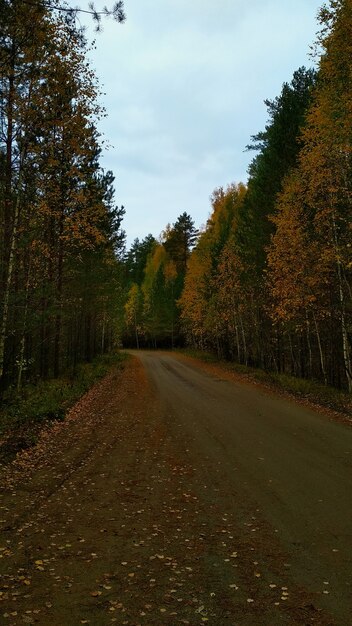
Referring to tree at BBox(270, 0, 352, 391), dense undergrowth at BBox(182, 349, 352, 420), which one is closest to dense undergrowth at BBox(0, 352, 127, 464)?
dense undergrowth at BBox(182, 349, 352, 420)

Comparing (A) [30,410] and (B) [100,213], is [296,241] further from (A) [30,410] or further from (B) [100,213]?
(A) [30,410]

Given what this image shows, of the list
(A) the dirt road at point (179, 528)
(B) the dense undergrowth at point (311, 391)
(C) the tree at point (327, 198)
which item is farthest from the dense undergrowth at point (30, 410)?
(C) the tree at point (327, 198)

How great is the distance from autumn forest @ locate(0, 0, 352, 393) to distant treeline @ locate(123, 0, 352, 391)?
76 mm

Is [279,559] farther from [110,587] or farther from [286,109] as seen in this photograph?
[286,109]

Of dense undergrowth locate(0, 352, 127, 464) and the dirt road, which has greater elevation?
dense undergrowth locate(0, 352, 127, 464)

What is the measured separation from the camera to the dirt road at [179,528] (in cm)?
385

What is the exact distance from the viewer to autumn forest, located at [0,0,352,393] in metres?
11.5

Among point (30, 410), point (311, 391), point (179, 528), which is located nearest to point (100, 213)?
point (30, 410)

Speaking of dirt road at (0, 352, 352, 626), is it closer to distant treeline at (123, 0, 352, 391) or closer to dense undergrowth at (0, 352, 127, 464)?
dense undergrowth at (0, 352, 127, 464)

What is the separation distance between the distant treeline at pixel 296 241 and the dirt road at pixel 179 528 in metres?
6.36

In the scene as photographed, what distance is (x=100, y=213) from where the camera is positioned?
18062 millimetres

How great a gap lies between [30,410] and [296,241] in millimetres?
12086

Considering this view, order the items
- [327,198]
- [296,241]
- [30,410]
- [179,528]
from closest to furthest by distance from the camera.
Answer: [179,528] < [30,410] < [327,198] < [296,241]

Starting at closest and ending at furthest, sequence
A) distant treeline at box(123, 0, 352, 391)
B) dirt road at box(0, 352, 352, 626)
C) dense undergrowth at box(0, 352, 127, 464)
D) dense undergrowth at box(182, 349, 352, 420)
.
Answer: dirt road at box(0, 352, 352, 626) → dense undergrowth at box(0, 352, 127, 464) → distant treeline at box(123, 0, 352, 391) → dense undergrowth at box(182, 349, 352, 420)
